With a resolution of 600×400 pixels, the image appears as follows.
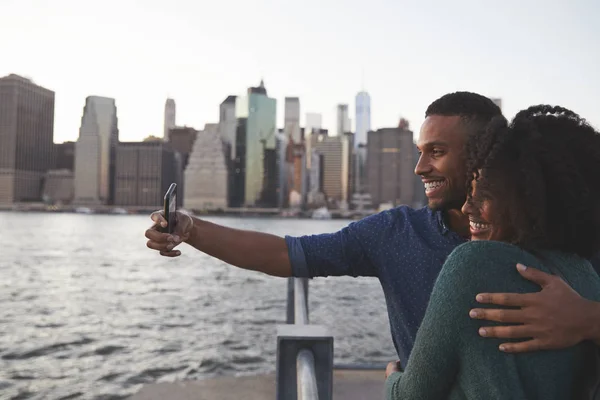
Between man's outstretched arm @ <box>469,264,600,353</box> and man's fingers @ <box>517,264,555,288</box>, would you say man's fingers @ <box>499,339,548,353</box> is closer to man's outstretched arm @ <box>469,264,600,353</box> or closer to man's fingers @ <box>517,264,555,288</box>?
man's outstretched arm @ <box>469,264,600,353</box>

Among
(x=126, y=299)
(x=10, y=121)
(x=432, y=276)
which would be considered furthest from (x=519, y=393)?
(x=10, y=121)

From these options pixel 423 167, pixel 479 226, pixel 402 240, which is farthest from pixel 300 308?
pixel 479 226

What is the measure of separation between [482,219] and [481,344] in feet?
1.07

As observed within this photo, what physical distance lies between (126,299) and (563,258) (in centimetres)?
2283

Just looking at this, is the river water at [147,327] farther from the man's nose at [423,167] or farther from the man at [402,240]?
the man's nose at [423,167]

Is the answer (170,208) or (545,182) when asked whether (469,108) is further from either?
(170,208)

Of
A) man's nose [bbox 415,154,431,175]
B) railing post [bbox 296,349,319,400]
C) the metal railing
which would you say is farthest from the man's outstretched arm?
man's nose [bbox 415,154,431,175]

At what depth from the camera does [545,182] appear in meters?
1.17

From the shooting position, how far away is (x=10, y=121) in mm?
166000

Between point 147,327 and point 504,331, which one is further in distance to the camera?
point 147,327

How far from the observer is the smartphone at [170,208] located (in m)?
1.89

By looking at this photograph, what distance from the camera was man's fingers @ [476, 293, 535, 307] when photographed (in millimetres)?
1023

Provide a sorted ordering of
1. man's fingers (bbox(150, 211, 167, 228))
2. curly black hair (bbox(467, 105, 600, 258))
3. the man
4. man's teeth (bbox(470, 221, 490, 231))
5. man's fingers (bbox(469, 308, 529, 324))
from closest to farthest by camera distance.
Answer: man's fingers (bbox(469, 308, 529, 324)), curly black hair (bbox(467, 105, 600, 258)), man's teeth (bbox(470, 221, 490, 231)), the man, man's fingers (bbox(150, 211, 167, 228))

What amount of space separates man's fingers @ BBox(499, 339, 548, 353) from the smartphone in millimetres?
1217
